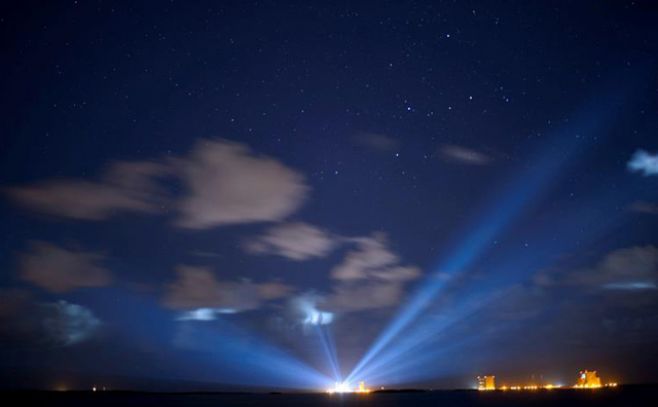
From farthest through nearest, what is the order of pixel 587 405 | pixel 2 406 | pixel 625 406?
pixel 2 406 < pixel 587 405 < pixel 625 406

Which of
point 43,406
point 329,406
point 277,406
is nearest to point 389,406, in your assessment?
point 329,406

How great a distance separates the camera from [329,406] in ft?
614

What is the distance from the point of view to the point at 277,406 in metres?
199

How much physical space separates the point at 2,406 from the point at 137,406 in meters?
45.5

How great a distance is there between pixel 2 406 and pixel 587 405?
19761cm

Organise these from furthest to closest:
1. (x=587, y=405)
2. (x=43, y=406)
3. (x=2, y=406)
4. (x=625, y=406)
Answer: (x=43, y=406)
(x=2, y=406)
(x=587, y=405)
(x=625, y=406)

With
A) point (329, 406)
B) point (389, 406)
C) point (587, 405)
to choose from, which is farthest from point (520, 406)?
point (329, 406)

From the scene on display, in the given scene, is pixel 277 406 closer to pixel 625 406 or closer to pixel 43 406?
pixel 43 406

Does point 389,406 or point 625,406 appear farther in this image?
point 389,406

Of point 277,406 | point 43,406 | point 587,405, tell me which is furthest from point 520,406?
point 43,406

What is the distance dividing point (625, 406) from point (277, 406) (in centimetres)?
12007

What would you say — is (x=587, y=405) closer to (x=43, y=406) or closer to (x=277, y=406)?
(x=277, y=406)

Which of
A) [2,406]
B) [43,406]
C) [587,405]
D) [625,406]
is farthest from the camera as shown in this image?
[43,406]

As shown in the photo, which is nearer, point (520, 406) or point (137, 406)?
point (520, 406)
